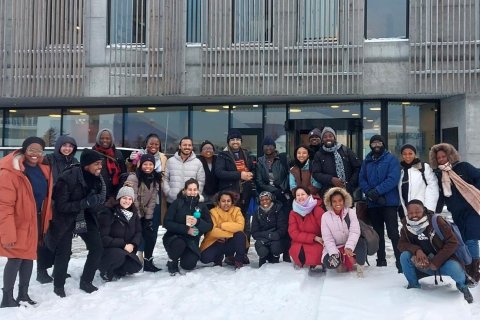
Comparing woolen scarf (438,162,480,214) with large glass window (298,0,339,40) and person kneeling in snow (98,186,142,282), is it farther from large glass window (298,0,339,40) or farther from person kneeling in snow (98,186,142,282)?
large glass window (298,0,339,40)

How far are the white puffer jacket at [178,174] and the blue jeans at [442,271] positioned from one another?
2.95m

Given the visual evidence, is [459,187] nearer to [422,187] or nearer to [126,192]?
[422,187]

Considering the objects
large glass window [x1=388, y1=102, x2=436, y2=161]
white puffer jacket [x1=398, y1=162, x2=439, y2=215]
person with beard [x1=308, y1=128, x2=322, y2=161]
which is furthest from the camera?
large glass window [x1=388, y1=102, x2=436, y2=161]

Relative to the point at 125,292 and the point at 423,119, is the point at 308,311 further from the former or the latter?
the point at 423,119

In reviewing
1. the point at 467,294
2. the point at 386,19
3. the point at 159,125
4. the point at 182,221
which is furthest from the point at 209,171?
the point at 159,125

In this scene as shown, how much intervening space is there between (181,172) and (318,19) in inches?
322

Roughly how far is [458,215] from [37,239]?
4923 millimetres

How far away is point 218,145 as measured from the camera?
15.5m

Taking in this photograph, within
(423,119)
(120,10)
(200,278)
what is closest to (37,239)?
(200,278)

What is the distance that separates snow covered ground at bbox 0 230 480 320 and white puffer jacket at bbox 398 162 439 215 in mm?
A: 963

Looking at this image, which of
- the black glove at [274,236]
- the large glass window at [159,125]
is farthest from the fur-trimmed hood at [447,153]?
the large glass window at [159,125]

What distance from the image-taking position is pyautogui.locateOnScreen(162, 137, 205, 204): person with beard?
6.96 meters

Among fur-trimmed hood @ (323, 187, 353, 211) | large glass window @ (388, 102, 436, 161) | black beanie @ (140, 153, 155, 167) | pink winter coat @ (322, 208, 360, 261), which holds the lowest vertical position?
pink winter coat @ (322, 208, 360, 261)

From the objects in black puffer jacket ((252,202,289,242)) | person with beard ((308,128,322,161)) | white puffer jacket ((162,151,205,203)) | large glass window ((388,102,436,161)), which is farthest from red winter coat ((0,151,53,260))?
large glass window ((388,102,436,161))
